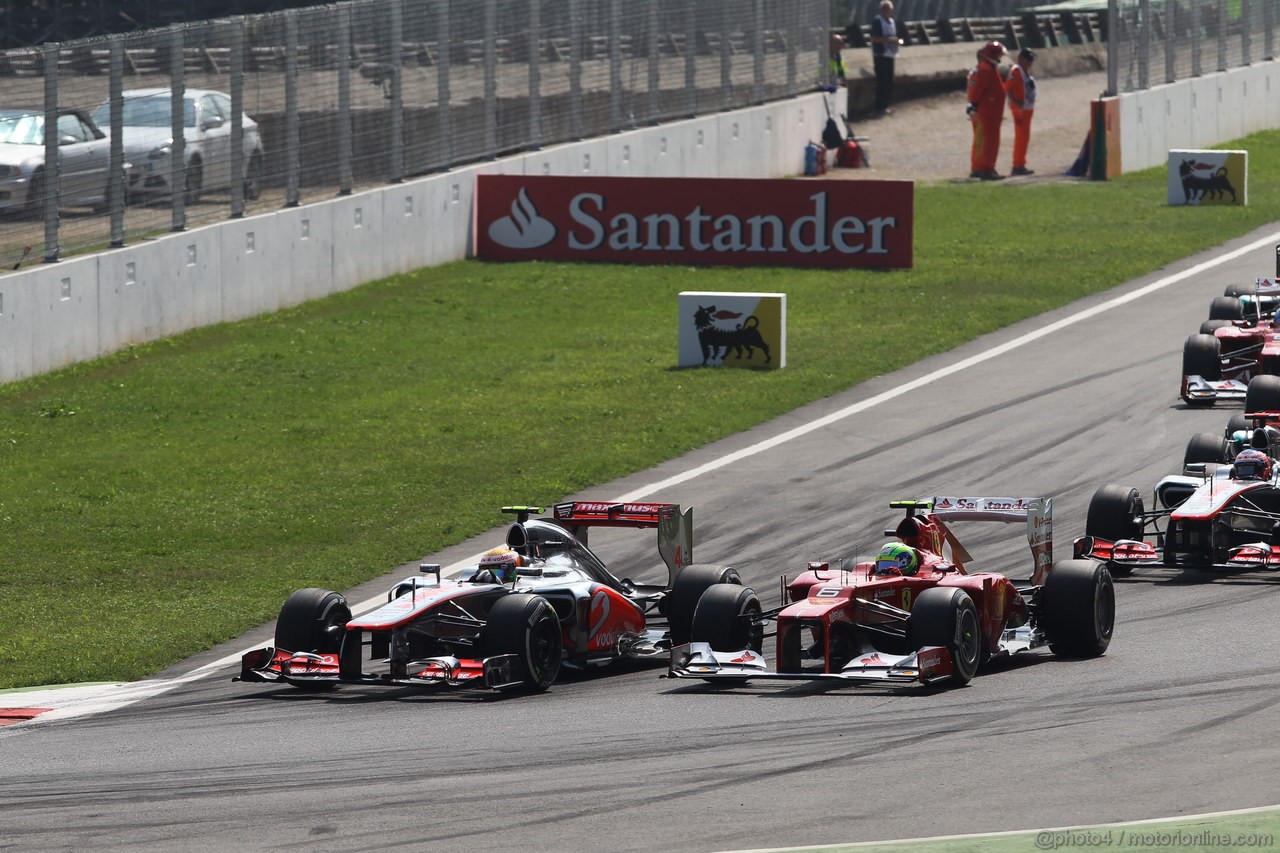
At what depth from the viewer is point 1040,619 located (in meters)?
12.5

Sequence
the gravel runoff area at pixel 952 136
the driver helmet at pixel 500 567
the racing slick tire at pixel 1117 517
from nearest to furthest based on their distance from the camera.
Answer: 1. the driver helmet at pixel 500 567
2. the racing slick tire at pixel 1117 517
3. the gravel runoff area at pixel 952 136

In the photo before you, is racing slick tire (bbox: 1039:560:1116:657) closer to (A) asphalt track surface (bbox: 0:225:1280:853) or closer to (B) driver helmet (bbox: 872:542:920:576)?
(A) asphalt track surface (bbox: 0:225:1280:853)

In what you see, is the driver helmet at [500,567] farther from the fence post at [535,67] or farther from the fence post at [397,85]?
the fence post at [535,67]

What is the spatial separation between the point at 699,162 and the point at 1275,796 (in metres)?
31.7

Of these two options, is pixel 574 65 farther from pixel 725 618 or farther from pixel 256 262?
pixel 725 618

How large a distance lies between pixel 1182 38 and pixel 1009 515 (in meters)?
32.9

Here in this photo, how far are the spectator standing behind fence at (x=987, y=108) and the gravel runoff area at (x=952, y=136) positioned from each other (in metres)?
0.56

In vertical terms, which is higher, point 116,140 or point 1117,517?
point 116,140

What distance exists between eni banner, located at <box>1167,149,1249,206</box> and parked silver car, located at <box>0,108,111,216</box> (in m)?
19.3

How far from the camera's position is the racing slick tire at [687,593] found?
12.7 metres

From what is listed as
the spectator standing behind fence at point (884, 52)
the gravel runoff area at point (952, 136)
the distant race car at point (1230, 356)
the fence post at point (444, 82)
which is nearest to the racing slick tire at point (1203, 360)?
the distant race car at point (1230, 356)

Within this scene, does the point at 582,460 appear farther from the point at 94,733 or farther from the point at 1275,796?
the point at 1275,796

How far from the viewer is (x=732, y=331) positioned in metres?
23.9

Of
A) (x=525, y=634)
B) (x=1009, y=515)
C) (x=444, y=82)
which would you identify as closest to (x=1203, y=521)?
(x=1009, y=515)
